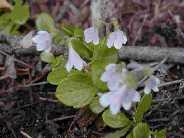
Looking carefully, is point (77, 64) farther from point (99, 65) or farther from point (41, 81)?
point (41, 81)

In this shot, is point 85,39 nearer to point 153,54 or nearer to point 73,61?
point 73,61

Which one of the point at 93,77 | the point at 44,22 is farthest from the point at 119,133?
the point at 44,22

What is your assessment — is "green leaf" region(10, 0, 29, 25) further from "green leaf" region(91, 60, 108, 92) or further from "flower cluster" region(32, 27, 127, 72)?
"green leaf" region(91, 60, 108, 92)

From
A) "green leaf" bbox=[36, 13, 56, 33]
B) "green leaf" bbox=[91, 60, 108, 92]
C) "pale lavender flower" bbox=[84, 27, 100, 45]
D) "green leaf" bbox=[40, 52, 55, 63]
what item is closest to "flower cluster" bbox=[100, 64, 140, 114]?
"green leaf" bbox=[91, 60, 108, 92]

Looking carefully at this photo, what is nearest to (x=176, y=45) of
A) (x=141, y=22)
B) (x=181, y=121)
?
(x=141, y=22)

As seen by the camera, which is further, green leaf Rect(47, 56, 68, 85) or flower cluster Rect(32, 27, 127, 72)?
green leaf Rect(47, 56, 68, 85)

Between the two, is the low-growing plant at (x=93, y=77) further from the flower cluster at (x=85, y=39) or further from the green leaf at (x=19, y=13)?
the green leaf at (x=19, y=13)

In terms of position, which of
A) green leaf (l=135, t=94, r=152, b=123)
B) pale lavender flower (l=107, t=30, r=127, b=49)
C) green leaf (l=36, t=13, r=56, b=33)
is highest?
green leaf (l=36, t=13, r=56, b=33)

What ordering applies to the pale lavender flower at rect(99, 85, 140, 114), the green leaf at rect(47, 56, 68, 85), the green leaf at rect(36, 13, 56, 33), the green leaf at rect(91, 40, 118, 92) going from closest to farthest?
the pale lavender flower at rect(99, 85, 140, 114) < the green leaf at rect(91, 40, 118, 92) < the green leaf at rect(47, 56, 68, 85) < the green leaf at rect(36, 13, 56, 33)
